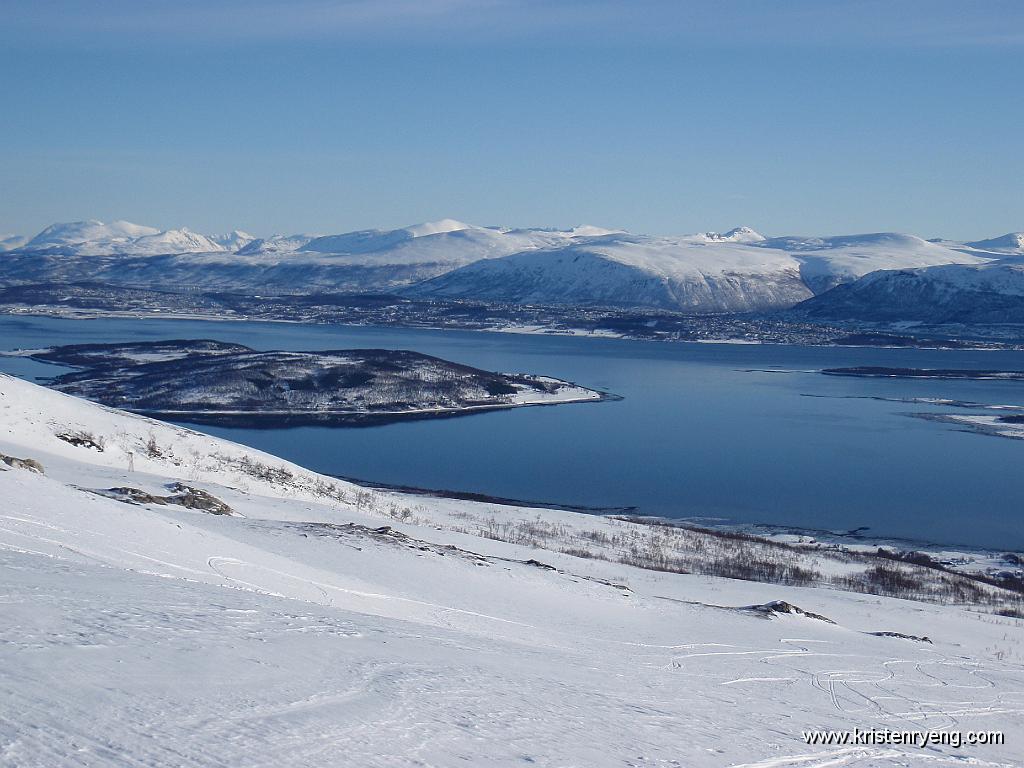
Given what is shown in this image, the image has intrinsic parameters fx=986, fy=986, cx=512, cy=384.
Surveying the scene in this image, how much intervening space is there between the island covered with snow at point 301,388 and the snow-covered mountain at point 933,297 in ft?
280

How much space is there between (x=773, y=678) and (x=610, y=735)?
3409 mm

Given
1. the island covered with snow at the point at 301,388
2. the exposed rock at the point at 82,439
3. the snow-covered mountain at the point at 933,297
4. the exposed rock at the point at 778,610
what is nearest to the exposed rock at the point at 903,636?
the exposed rock at the point at 778,610

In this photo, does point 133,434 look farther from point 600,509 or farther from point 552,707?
point 552,707

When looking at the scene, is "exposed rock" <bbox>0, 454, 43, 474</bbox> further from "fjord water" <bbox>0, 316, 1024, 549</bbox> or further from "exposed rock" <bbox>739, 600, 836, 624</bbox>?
"fjord water" <bbox>0, 316, 1024, 549</bbox>

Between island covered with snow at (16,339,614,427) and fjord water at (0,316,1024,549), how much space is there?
2.42 metres

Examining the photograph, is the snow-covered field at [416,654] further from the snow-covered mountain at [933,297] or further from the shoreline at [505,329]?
the snow-covered mountain at [933,297]

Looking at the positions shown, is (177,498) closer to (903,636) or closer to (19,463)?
(19,463)

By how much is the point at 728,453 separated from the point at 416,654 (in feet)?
94.8

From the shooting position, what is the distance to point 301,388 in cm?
4791

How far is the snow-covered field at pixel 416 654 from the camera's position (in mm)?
4840

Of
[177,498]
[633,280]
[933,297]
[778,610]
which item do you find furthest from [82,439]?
[633,280]

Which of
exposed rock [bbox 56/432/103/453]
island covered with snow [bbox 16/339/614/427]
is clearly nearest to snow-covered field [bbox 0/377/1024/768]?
exposed rock [bbox 56/432/103/453]

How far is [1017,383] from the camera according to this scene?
202 ft

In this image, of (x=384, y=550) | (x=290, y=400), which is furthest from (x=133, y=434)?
(x=290, y=400)
